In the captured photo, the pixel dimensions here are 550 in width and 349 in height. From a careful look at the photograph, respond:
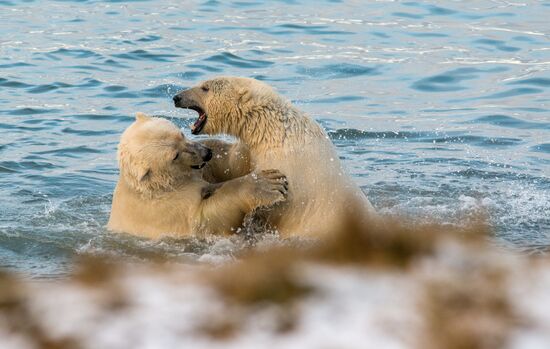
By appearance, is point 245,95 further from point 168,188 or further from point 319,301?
point 319,301

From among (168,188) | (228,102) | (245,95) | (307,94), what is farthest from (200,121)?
(307,94)

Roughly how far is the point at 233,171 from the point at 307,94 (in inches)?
271

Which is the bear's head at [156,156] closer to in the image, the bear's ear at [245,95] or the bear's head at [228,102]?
the bear's head at [228,102]

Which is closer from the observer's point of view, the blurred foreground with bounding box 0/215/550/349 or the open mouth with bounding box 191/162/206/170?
the blurred foreground with bounding box 0/215/550/349

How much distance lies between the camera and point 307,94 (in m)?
15.5

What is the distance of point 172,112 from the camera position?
47.5 feet

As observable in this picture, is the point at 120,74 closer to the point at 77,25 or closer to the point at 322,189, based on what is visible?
the point at 77,25

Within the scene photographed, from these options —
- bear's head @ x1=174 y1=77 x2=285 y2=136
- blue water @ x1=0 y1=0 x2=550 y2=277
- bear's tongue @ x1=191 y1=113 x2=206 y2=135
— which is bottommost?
blue water @ x1=0 y1=0 x2=550 y2=277

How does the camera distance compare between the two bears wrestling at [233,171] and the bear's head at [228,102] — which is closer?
the two bears wrestling at [233,171]

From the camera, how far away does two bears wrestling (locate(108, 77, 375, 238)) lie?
328 inches

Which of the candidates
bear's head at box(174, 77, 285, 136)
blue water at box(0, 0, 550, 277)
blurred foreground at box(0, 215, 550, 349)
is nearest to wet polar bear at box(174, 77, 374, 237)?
bear's head at box(174, 77, 285, 136)

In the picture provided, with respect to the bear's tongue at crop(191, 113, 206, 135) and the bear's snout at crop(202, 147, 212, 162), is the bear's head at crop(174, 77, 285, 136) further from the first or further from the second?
the bear's snout at crop(202, 147, 212, 162)

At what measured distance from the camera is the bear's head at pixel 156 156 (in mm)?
8406

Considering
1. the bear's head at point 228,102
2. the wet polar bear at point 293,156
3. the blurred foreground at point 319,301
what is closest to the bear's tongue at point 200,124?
the bear's head at point 228,102
